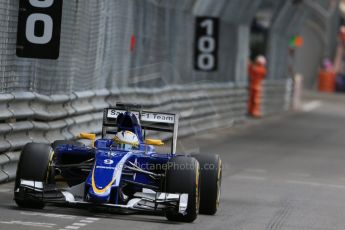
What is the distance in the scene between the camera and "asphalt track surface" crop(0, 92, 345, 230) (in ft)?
33.5

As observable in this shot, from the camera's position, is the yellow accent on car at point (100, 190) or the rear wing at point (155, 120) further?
the rear wing at point (155, 120)

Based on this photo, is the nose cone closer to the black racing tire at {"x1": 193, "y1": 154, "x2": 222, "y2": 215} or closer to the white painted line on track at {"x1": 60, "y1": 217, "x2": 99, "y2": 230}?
the white painted line on track at {"x1": 60, "y1": 217, "x2": 99, "y2": 230}

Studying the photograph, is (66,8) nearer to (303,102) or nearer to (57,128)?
(57,128)

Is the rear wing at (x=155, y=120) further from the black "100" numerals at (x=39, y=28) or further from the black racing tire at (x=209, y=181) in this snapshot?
the black "100" numerals at (x=39, y=28)

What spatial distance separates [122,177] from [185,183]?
2.25 feet

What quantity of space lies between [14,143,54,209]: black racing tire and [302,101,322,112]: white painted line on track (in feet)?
96.7

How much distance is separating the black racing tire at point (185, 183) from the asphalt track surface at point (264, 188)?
10cm

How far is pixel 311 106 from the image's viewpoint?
4262 cm

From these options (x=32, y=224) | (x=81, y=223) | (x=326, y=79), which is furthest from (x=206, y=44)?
(x=326, y=79)

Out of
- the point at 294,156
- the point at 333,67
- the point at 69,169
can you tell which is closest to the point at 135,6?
the point at 294,156

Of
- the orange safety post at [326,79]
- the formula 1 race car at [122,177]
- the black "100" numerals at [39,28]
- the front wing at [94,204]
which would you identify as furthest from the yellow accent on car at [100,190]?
the orange safety post at [326,79]

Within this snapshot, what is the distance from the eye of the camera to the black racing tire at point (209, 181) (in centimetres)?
1105

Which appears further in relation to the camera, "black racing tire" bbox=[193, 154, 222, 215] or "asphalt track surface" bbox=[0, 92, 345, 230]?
"black racing tire" bbox=[193, 154, 222, 215]

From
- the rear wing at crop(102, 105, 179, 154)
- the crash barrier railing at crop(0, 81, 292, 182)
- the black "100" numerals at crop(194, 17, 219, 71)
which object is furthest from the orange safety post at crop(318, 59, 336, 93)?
the rear wing at crop(102, 105, 179, 154)
